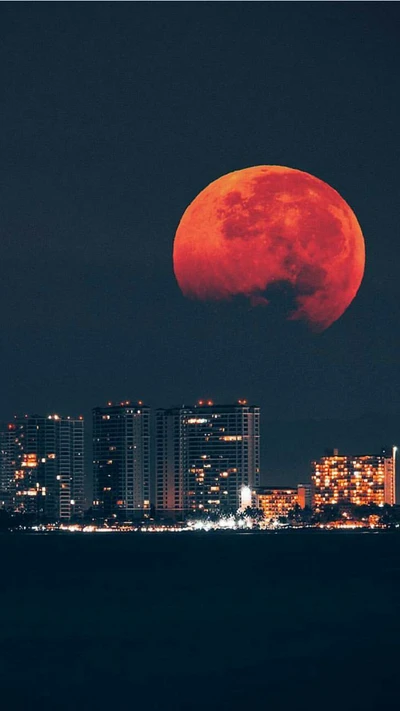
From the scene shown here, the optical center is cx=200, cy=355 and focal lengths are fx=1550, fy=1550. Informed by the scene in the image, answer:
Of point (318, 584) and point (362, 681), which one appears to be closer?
point (362, 681)

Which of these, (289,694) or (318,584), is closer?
(289,694)

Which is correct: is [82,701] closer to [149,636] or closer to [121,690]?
[121,690]

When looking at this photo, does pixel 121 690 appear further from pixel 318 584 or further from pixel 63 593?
pixel 318 584

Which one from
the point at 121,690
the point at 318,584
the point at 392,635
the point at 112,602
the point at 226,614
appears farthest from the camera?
the point at 318,584

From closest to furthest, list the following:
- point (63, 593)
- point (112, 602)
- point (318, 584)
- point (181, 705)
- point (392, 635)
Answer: point (181, 705), point (392, 635), point (112, 602), point (63, 593), point (318, 584)

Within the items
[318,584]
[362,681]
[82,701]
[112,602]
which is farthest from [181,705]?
[318,584]

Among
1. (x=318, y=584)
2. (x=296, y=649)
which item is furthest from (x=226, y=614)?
(x=318, y=584)

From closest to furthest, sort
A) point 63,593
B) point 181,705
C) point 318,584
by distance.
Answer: point 181,705 < point 63,593 < point 318,584

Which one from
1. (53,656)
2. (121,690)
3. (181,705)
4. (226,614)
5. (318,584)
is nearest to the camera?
(181,705)
